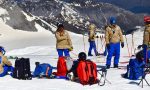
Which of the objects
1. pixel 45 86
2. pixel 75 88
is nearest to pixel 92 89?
pixel 75 88

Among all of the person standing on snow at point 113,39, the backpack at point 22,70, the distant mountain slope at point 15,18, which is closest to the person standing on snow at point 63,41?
the person standing on snow at point 113,39

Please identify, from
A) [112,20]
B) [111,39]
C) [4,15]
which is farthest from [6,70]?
[4,15]

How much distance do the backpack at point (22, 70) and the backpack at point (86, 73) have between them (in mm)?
1909

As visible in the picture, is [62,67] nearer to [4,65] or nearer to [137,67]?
[4,65]

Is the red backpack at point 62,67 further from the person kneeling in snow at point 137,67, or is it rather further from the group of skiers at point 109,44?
the person kneeling in snow at point 137,67

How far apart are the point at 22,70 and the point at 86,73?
7.83 ft

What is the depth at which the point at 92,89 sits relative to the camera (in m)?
15.0

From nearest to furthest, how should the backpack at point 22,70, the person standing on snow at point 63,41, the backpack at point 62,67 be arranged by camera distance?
1. the backpack at point 22,70
2. the backpack at point 62,67
3. the person standing on snow at point 63,41

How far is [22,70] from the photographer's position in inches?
650

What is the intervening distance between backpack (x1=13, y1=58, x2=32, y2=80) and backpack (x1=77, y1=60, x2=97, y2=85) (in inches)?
75.2

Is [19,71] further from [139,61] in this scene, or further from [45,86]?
[139,61]

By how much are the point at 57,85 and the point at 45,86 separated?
1.38ft

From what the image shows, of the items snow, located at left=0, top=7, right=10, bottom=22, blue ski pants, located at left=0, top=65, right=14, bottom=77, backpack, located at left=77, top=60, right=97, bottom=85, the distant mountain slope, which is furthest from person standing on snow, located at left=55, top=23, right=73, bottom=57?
snow, located at left=0, top=7, right=10, bottom=22

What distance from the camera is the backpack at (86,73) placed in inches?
613
